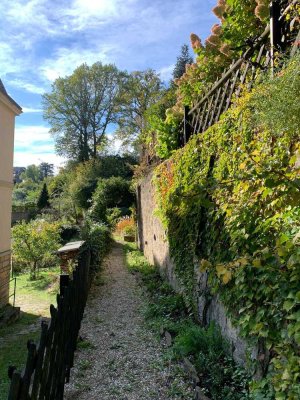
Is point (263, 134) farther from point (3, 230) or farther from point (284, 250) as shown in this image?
point (3, 230)

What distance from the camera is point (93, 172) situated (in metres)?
29.7

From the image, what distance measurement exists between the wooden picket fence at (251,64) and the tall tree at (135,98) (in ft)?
93.6

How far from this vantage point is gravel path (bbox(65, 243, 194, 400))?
342 cm

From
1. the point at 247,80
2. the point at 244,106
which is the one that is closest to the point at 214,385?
the point at 244,106

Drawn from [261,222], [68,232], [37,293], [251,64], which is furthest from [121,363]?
[68,232]

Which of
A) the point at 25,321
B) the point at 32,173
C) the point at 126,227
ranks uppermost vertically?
the point at 32,173

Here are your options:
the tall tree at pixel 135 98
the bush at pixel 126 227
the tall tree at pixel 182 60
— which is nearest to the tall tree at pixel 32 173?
the tall tree at pixel 135 98

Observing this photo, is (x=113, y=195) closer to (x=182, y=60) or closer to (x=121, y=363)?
(x=121, y=363)

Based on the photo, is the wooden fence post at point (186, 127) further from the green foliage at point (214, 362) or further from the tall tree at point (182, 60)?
the tall tree at point (182, 60)

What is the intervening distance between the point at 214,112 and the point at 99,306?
3.95 meters

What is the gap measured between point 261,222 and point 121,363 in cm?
239

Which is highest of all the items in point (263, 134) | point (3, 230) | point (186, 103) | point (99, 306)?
point (186, 103)

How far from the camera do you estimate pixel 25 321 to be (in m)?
6.75

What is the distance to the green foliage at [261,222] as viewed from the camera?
2252 mm
